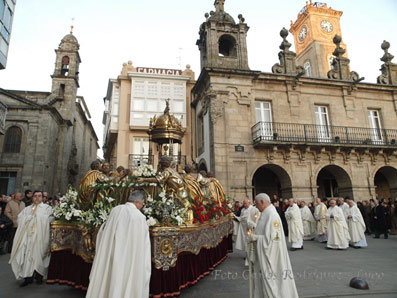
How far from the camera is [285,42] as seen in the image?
17781 millimetres

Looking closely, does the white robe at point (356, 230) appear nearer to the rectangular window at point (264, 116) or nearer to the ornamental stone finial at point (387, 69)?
the rectangular window at point (264, 116)

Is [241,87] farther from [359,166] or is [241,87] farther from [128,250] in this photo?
[128,250]

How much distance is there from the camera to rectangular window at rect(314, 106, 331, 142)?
16416mm

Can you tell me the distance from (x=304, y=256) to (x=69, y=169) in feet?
76.9

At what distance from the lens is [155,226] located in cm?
429

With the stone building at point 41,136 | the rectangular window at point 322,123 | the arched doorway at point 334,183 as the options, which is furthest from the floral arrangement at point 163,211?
the stone building at point 41,136

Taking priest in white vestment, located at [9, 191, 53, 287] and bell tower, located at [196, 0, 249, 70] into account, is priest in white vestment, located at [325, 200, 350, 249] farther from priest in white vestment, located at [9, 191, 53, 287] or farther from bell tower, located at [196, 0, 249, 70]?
bell tower, located at [196, 0, 249, 70]

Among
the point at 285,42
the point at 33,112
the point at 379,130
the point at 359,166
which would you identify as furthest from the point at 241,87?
the point at 33,112

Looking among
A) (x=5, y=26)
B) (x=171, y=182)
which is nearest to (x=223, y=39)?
(x=5, y=26)

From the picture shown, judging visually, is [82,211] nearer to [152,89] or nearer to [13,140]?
[152,89]

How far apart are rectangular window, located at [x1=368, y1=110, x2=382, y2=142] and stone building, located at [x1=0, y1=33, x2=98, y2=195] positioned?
23530 millimetres

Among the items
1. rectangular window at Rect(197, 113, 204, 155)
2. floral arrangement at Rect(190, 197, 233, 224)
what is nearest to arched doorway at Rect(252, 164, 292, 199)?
rectangular window at Rect(197, 113, 204, 155)

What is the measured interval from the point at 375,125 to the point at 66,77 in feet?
85.5

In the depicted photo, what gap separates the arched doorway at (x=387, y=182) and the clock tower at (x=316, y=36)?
17.0 metres
